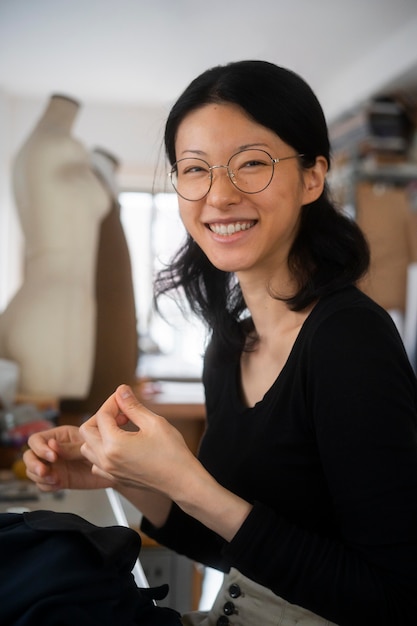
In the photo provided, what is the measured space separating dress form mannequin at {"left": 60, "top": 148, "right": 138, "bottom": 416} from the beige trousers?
1178mm

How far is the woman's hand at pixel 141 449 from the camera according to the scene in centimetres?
68

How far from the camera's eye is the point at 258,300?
944mm

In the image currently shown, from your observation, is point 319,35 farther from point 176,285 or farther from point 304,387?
point 304,387

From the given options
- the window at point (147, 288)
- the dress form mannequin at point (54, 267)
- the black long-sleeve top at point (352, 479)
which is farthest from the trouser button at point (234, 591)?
the window at point (147, 288)

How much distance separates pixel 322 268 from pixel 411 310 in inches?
114

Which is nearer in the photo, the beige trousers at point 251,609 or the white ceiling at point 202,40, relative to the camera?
the beige trousers at point 251,609

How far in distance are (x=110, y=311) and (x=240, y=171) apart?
119 cm

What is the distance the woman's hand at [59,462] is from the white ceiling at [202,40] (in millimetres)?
3235

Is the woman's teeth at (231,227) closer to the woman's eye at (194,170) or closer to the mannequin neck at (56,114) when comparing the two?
the woman's eye at (194,170)

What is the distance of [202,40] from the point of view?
4.20 meters

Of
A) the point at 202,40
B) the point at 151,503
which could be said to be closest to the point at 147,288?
the point at 202,40

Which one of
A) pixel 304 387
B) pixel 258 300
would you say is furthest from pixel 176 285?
pixel 304 387

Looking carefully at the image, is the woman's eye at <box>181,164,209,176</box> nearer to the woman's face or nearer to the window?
the woman's face

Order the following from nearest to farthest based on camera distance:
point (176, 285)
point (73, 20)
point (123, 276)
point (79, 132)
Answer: point (176, 285) → point (123, 276) → point (73, 20) → point (79, 132)
